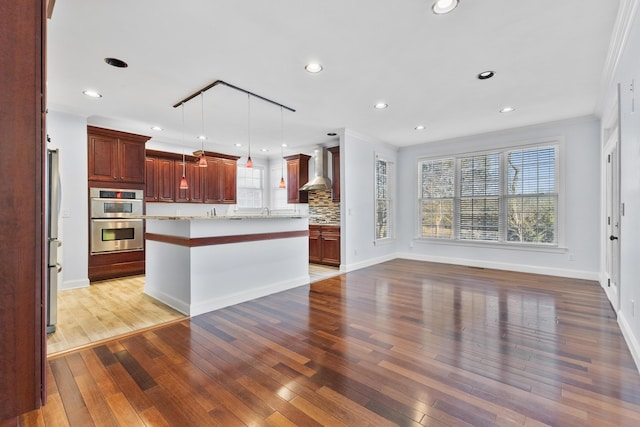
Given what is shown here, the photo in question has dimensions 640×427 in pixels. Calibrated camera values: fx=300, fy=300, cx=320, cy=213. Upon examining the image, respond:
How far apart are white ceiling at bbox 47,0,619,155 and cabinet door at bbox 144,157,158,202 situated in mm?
1064

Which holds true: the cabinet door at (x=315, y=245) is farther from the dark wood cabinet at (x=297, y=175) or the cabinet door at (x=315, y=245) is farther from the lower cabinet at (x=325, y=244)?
the dark wood cabinet at (x=297, y=175)

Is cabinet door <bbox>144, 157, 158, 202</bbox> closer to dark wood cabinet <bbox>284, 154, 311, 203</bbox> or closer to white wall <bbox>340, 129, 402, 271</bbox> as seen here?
dark wood cabinet <bbox>284, 154, 311, 203</bbox>

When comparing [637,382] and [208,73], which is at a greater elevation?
[208,73]

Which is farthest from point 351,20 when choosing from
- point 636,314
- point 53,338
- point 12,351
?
point 53,338

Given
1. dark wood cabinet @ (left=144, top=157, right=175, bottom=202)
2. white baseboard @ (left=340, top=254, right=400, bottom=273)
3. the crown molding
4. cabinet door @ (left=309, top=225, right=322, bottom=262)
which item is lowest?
white baseboard @ (left=340, top=254, right=400, bottom=273)

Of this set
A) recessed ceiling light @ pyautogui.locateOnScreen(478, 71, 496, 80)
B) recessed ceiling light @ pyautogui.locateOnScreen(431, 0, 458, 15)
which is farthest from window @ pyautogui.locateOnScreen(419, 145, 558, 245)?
recessed ceiling light @ pyautogui.locateOnScreen(431, 0, 458, 15)

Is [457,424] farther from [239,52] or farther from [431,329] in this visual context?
[239,52]

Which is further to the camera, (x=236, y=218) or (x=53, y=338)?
(x=236, y=218)

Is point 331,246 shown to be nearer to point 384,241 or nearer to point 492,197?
point 384,241

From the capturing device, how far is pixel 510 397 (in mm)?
1840

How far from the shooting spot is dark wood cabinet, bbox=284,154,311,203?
23.2 ft

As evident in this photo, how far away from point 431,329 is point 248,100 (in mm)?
3553

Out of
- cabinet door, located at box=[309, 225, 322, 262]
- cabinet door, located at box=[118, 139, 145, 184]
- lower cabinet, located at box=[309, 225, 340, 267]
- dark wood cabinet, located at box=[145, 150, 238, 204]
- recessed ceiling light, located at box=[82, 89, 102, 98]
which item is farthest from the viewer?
cabinet door, located at box=[309, 225, 322, 262]

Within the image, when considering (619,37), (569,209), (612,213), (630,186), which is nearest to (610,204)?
(612,213)
